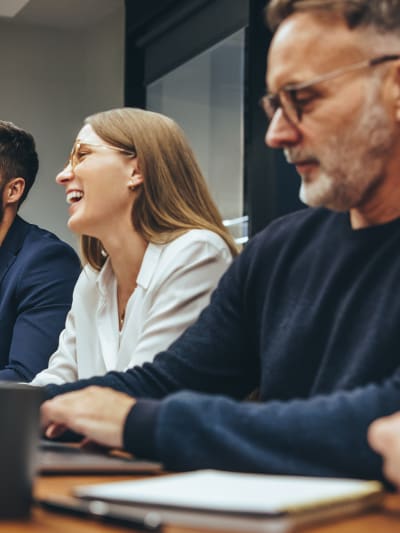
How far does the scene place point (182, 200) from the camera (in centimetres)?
241

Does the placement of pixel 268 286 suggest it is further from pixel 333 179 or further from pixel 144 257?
pixel 144 257

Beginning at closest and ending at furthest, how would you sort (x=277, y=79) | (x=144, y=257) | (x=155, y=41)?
(x=277, y=79) → (x=144, y=257) → (x=155, y=41)

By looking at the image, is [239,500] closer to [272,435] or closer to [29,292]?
[272,435]

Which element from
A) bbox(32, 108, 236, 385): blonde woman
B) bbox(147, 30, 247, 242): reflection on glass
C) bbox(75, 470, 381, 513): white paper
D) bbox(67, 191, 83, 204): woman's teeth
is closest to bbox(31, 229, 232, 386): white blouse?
bbox(32, 108, 236, 385): blonde woman

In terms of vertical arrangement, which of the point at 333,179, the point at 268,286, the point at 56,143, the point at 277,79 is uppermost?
the point at 56,143

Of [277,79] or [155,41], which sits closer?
[277,79]

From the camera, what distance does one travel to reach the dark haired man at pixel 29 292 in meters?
2.90

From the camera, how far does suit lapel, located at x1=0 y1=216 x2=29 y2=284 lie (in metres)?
3.15

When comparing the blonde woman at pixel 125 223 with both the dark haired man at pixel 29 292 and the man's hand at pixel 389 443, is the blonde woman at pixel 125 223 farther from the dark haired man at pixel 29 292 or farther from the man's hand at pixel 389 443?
the man's hand at pixel 389 443

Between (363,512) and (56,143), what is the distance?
17.0 feet

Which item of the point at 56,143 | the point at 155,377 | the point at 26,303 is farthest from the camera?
the point at 56,143

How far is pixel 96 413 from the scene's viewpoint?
1.21m

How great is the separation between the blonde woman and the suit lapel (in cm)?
70

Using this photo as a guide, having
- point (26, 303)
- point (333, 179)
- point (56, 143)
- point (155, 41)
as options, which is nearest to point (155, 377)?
point (333, 179)
